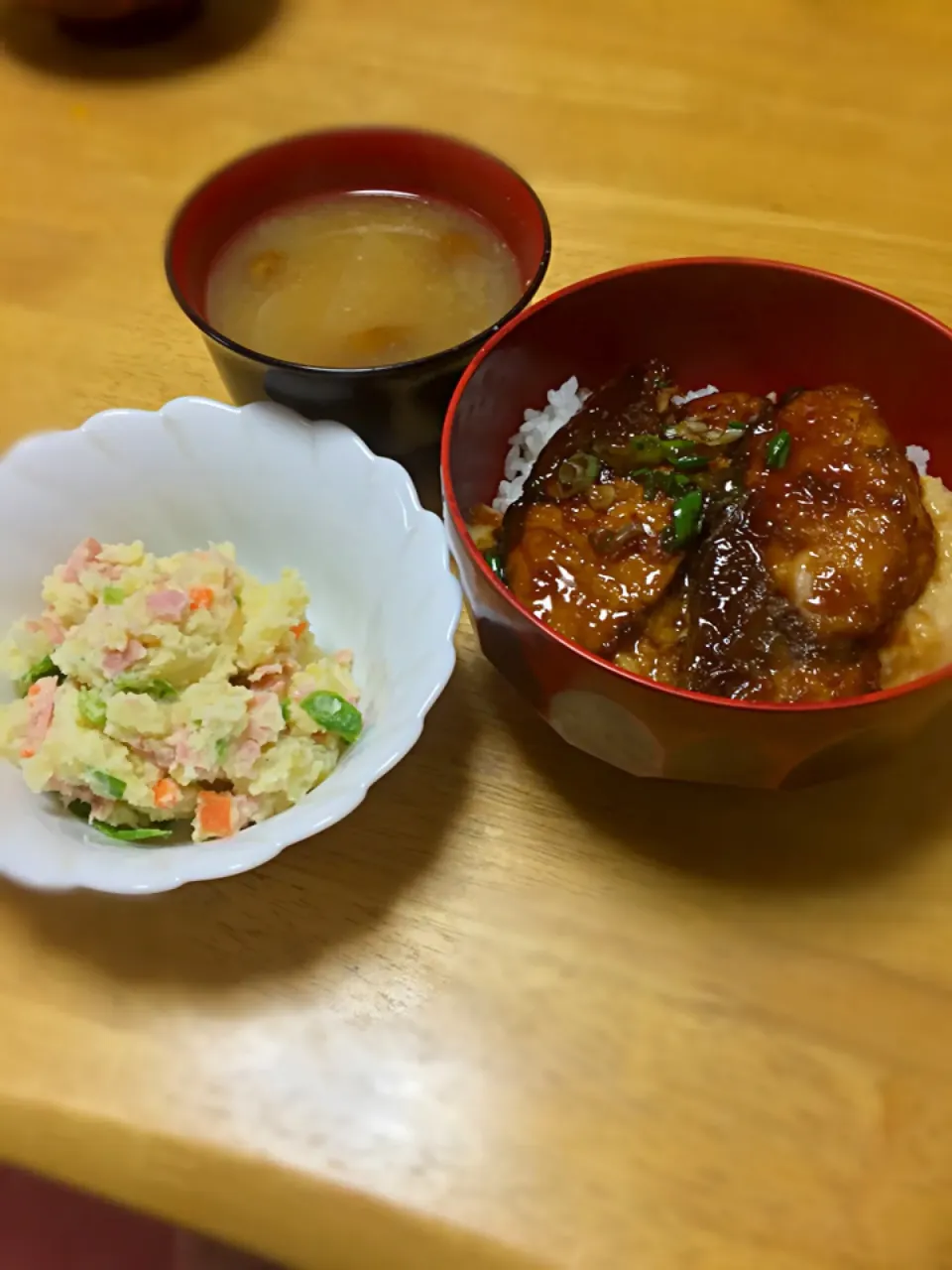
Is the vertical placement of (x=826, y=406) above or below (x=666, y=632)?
above

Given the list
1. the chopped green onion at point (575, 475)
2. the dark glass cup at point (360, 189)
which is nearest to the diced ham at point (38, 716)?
the dark glass cup at point (360, 189)

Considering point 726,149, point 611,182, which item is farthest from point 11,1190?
point 726,149

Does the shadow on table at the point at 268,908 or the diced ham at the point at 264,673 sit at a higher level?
the diced ham at the point at 264,673

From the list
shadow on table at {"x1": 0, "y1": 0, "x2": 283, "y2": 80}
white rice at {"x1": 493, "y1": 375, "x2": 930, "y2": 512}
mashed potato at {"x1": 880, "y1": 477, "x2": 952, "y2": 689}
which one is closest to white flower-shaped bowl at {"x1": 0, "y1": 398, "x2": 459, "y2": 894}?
white rice at {"x1": 493, "y1": 375, "x2": 930, "y2": 512}

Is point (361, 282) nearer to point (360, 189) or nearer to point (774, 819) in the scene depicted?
point (360, 189)

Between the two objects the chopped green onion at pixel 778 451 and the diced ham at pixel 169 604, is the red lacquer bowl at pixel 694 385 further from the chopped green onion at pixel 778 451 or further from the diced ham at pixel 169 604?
the diced ham at pixel 169 604

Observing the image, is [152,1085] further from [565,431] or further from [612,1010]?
[565,431]
